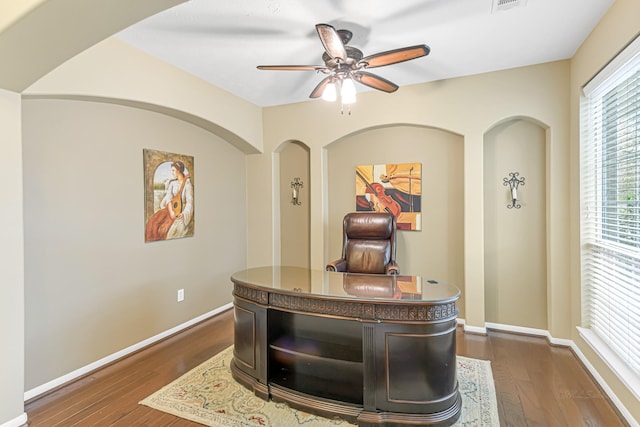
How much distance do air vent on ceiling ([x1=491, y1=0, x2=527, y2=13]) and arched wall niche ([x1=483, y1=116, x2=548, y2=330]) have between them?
54.2 inches

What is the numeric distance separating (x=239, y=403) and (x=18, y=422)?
1.37 m

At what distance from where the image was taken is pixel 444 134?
3.88 meters

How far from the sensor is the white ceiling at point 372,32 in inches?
92.3

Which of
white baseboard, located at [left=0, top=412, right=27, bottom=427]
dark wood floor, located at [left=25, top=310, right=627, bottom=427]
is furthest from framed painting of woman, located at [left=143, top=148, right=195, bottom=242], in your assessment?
white baseboard, located at [left=0, top=412, right=27, bottom=427]

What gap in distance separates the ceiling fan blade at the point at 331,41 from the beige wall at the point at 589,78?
5.89 feet

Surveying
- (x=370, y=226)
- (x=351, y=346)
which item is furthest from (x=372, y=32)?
(x=351, y=346)

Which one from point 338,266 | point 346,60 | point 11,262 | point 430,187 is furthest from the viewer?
point 430,187

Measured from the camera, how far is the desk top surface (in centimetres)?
207

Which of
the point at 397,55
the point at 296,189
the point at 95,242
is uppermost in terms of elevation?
the point at 397,55

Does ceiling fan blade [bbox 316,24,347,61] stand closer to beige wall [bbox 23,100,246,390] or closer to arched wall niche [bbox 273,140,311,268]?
beige wall [bbox 23,100,246,390]

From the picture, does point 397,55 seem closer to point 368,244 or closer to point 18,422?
point 368,244

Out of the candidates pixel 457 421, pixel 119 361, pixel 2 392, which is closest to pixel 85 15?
pixel 2 392

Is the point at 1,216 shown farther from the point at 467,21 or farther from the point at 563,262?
the point at 563,262

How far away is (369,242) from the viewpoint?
3684mm
